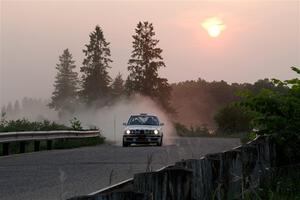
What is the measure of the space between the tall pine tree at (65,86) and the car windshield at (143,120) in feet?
285

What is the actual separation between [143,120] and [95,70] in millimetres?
71367

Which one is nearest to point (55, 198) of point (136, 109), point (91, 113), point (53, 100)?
point (136, 109)

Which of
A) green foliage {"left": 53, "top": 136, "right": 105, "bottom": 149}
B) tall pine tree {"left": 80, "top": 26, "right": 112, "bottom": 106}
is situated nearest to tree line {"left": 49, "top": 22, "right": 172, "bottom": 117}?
tall pine tree {"left": 80, "top": 26, "right": 112, "bottom": 106}

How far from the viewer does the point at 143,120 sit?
1251 inches

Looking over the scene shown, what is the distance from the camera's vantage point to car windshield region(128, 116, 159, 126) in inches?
1237

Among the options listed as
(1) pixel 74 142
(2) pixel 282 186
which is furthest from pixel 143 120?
(2) pixel 282 186

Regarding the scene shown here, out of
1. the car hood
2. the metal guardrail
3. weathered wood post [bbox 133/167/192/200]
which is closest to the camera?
weathered wood post [bbox 133/167/192/200]

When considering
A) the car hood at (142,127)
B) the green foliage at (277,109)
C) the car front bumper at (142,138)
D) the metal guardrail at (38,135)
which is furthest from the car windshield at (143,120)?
the green foliage at (277,109)

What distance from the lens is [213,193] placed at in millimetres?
6238

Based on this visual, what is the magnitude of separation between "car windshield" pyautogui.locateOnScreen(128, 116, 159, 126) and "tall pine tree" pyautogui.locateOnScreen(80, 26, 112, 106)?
70.2 m

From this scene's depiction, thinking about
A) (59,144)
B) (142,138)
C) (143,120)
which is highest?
(143,120)

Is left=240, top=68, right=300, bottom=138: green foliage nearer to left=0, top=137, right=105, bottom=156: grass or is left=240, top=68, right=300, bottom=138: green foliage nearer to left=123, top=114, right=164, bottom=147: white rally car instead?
left=0, top=137, right=105, bottom=156: grass

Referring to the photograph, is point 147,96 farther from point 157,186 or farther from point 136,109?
point 157,186

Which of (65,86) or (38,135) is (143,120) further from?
(65,86)
